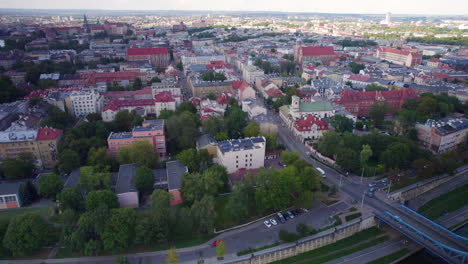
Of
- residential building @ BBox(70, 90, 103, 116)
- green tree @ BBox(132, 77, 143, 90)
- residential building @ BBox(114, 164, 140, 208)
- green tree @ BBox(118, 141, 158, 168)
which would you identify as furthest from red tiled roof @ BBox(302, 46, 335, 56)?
residential building @ BBox(114, 164, 140, 208)

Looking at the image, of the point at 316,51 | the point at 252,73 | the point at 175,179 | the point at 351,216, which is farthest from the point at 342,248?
the point at 316,51

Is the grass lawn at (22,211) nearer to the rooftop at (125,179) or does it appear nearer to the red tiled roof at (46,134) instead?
the rooftop at (125,179)

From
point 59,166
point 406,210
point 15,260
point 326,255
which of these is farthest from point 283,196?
point 59,166

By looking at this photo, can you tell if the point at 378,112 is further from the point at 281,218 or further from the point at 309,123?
the point at 281,218

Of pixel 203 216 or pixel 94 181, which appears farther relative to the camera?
pixel 94 181

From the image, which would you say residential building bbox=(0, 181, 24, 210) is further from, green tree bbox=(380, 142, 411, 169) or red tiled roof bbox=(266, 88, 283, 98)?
red tiled roof bbox=(266, 88, 283, 98)
